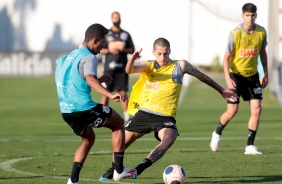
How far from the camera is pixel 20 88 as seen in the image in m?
35.6

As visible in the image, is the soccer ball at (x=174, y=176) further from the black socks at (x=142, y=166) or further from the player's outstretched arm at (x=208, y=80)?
the player's outstretched arm at (x=208, y=80)

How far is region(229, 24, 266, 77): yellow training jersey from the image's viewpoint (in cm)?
1450

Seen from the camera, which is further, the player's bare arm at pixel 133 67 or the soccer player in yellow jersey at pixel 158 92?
the soccer player in yellow jersey at pixel 158 92

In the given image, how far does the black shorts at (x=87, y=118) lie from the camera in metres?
10.5

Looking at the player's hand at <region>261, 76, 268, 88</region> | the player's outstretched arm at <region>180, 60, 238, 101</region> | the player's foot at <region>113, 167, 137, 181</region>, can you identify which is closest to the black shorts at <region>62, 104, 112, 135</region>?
the player's foot at <region>113, 167, 137, 181</region>

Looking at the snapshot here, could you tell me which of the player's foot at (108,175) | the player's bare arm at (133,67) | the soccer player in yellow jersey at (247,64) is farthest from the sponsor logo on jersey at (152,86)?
the soccer player in yellow jersey at (247,64)

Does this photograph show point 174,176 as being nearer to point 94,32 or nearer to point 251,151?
point 94,32

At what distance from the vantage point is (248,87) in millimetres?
14625

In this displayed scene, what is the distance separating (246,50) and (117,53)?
691 cm

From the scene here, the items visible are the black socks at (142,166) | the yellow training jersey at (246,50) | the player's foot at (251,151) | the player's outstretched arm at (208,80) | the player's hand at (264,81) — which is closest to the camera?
the black socks at (142,166)

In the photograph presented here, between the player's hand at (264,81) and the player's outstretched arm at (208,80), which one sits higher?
the player's outstretched arm at (208,80)

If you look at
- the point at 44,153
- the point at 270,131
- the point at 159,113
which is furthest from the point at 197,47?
the point at 159,113

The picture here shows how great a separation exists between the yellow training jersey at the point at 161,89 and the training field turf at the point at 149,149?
948 mm

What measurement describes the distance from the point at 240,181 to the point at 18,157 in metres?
4.44
